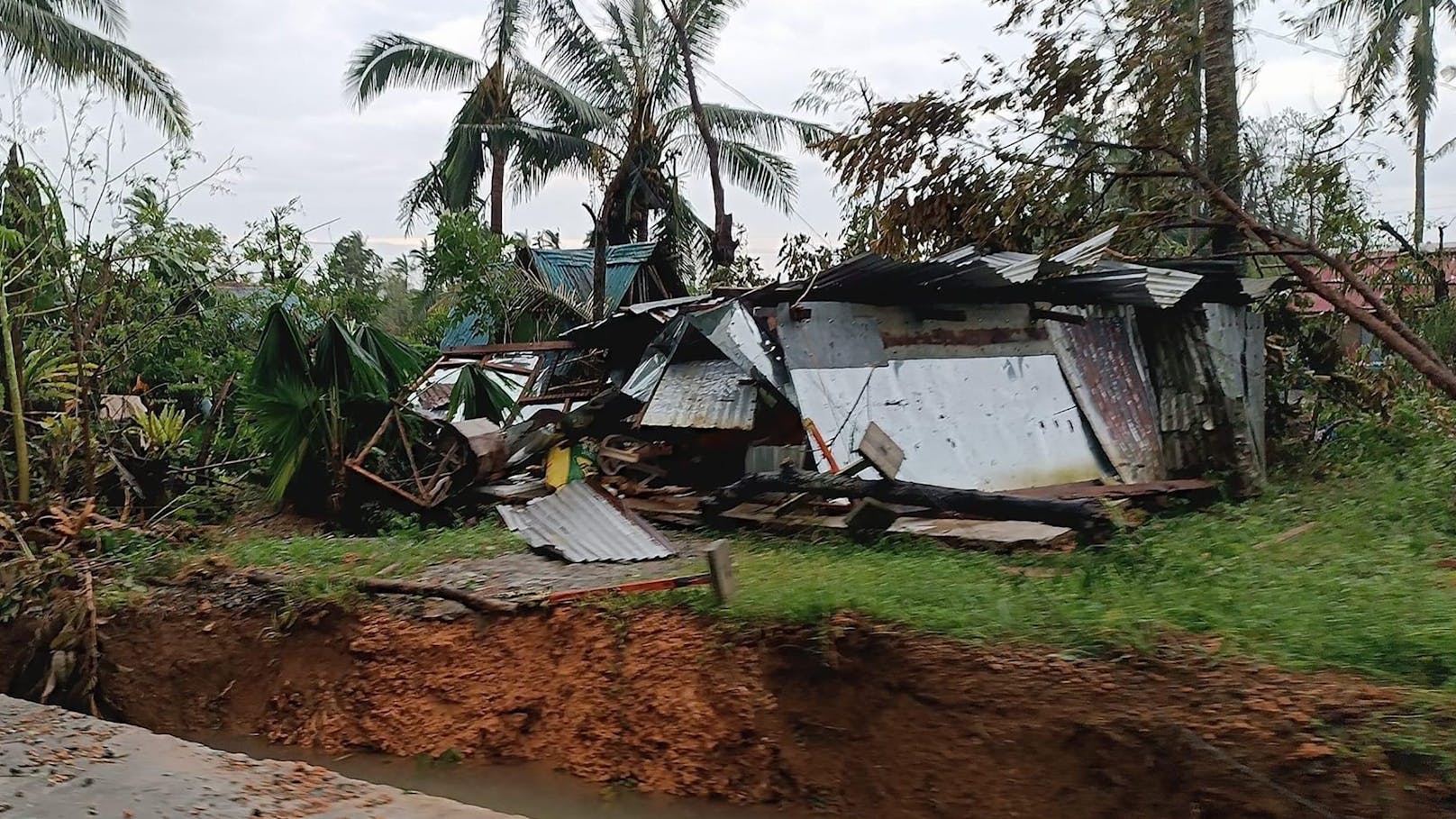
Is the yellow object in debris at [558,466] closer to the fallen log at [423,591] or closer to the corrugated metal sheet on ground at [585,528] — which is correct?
the corrugated metal sheet on ground at [585,528]

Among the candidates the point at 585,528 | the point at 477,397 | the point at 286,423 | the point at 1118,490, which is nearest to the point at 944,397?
the point at 1118,490

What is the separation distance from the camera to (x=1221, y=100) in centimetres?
977

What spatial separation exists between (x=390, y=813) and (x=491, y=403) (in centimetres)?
678

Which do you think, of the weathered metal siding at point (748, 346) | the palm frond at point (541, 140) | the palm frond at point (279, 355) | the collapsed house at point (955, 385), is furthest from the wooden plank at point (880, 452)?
the palm frond at point (541, 140)

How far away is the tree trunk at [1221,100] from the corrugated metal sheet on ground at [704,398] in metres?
4.67

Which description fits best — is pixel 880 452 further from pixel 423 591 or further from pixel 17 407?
pixel 17 407

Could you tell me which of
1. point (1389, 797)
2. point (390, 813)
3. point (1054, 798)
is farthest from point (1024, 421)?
point (390, 813)

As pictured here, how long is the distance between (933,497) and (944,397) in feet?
6.37

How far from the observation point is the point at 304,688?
627 centimetres

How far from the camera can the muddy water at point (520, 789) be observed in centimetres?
509

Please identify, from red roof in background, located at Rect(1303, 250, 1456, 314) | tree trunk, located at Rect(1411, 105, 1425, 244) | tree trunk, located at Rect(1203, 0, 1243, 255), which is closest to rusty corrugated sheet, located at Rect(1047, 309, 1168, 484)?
tree trunk, located at Rect(1203, 0, 1243, 255)

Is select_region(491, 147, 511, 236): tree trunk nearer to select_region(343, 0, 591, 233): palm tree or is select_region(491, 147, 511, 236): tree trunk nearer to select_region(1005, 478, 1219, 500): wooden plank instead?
select_region(343, 0, 591, 233): palm tree

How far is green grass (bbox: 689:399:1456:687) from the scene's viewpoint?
4.14 metres

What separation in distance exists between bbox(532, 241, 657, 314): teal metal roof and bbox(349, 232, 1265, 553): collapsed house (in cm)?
712
